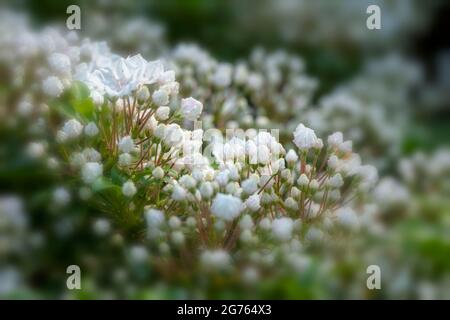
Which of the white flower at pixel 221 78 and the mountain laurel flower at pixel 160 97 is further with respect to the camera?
the white flower at pixel 221 78

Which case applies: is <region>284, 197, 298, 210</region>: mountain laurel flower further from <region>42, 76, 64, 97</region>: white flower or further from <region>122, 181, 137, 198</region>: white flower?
<region>42, 76, 64, 97</region>: white flower

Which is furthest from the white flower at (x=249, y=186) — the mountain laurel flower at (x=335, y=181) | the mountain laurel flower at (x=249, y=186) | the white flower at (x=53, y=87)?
the white flower at (x=53, y=87)

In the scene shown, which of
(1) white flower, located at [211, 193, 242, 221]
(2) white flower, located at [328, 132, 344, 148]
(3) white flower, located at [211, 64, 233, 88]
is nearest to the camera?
(1) white flower, located at [211, 193, 242, 221]

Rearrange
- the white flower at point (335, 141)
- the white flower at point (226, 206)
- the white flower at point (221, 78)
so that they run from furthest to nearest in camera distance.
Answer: the white flower at point (221, 78), the white flower at point (335, 141), the white flower at point (226, 206)

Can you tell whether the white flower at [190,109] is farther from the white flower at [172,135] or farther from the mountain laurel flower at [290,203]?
the mountain laurel flower at [290,203]

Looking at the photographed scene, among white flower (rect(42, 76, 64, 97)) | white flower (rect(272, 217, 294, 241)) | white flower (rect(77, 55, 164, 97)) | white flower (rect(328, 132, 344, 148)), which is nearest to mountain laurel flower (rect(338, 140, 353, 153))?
white flower (rect(328, 132, 344, 148))

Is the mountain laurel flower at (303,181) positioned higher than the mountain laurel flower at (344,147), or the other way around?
the mountain laurel flower at (344,147)
